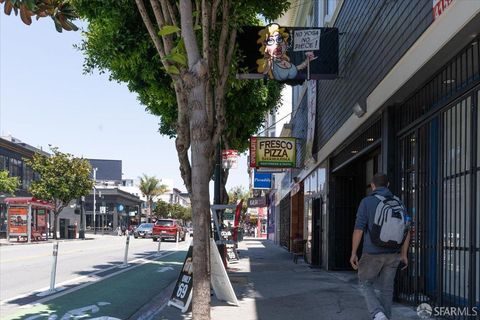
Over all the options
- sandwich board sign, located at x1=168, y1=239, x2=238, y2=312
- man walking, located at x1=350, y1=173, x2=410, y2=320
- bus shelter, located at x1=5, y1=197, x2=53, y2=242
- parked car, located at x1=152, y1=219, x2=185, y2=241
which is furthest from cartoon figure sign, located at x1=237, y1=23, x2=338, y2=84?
parked car, located at x1=152, y1=219, x2=185, y2=241

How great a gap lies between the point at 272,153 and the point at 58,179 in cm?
3052

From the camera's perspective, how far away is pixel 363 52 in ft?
34.8

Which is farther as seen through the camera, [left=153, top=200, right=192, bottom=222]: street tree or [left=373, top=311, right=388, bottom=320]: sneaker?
[left=153, top=200, right=192, bottom=222]: street tree

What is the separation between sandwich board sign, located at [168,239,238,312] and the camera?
8.87 metres

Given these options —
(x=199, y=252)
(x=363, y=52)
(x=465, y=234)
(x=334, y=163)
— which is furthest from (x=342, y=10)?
(x=199, y=252)

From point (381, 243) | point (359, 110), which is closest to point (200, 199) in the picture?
point (381, 243)

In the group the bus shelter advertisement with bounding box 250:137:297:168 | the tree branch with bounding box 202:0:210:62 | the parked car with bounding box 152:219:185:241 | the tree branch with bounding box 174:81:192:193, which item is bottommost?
the parked car with bounding box 152:219:185:241

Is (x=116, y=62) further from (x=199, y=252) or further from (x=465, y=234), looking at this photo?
(x=465, y=234)

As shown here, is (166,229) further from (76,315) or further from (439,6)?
(439,6)

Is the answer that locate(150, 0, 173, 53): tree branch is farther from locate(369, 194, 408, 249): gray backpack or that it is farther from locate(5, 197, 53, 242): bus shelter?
locate(5, 197, 53, 242): bus shelter

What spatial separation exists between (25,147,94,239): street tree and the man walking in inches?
1648

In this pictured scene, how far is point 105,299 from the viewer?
10859 millimetres

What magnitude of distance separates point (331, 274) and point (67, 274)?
7450 mm

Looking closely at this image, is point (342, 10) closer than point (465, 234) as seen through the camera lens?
No
